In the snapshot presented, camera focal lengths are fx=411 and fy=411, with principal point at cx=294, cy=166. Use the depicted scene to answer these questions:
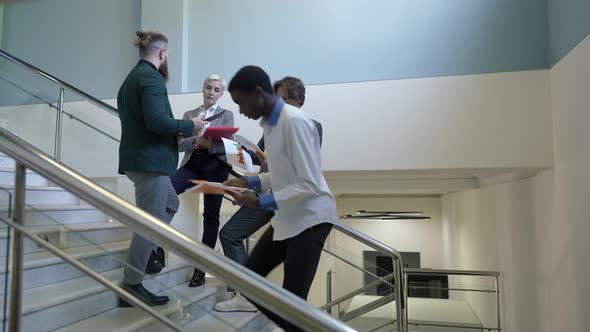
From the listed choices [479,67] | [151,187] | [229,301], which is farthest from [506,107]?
[151,187]

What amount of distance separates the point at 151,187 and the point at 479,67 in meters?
2.80

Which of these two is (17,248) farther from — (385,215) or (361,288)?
(385,215)

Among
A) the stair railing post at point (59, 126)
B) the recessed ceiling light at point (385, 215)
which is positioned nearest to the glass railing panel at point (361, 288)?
the stair railing post at point (59, 126)

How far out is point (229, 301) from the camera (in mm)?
2385

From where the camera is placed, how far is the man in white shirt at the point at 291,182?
52.3 inches

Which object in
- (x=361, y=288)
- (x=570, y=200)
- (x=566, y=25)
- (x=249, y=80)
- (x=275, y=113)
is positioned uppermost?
(x=566, y=25)

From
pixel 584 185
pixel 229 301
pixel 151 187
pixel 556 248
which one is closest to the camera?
pixel 151 187

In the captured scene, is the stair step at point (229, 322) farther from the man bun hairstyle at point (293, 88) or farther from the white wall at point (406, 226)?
the white wall at point (406, 226)

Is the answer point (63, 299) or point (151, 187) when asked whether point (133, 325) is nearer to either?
point (63, 299)

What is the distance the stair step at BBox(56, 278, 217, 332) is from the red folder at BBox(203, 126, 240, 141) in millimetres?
866

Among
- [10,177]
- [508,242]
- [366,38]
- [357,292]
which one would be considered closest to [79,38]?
[10,177]

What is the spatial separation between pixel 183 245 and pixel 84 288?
0.84 metres

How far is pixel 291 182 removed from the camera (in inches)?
55.0

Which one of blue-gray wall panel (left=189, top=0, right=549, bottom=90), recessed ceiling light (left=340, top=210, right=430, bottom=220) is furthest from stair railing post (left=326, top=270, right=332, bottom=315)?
recessed ceiling light (left=340, top=210, right=430, bottom=220)
